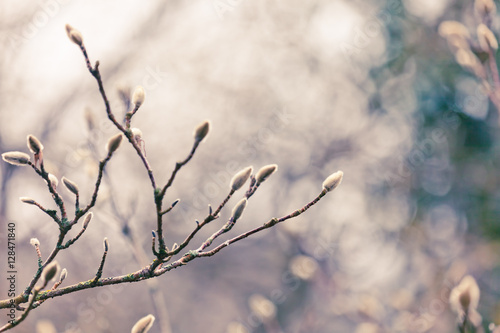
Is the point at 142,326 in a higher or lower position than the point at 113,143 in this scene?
lower

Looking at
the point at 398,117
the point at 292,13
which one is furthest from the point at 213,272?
the point at 292,13

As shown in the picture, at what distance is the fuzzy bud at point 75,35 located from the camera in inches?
40.9

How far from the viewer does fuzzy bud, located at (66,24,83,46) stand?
104 cm

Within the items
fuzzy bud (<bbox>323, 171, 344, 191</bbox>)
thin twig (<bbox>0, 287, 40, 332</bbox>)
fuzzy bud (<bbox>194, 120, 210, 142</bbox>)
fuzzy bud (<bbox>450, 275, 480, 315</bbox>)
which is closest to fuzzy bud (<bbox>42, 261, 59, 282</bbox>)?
thin twig (<bbox>0, 287, 40, 332</bbox>)

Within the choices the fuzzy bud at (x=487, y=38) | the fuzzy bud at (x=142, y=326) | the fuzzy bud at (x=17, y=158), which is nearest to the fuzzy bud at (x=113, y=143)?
the fuzzy bud at (x=17, y=158)

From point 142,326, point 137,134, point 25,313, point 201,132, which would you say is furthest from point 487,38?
point 25,313

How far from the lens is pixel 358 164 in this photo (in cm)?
709

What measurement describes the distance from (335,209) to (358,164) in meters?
1.12

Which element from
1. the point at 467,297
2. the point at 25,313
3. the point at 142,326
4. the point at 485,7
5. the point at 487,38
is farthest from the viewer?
the point at 485,7

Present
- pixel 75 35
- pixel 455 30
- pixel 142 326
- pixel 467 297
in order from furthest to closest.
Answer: pixel 455 30 → pixel 467 297 → pixel 142 326 → pixel 75 35

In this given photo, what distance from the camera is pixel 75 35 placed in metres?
1.04

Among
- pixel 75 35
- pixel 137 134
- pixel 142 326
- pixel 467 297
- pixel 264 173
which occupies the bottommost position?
pixel 467 297

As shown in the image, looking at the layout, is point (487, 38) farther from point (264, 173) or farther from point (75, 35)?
point (75, 35)

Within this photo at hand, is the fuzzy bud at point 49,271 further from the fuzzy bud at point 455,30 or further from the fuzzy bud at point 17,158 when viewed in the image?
the fuzzy bud at point 455,30
